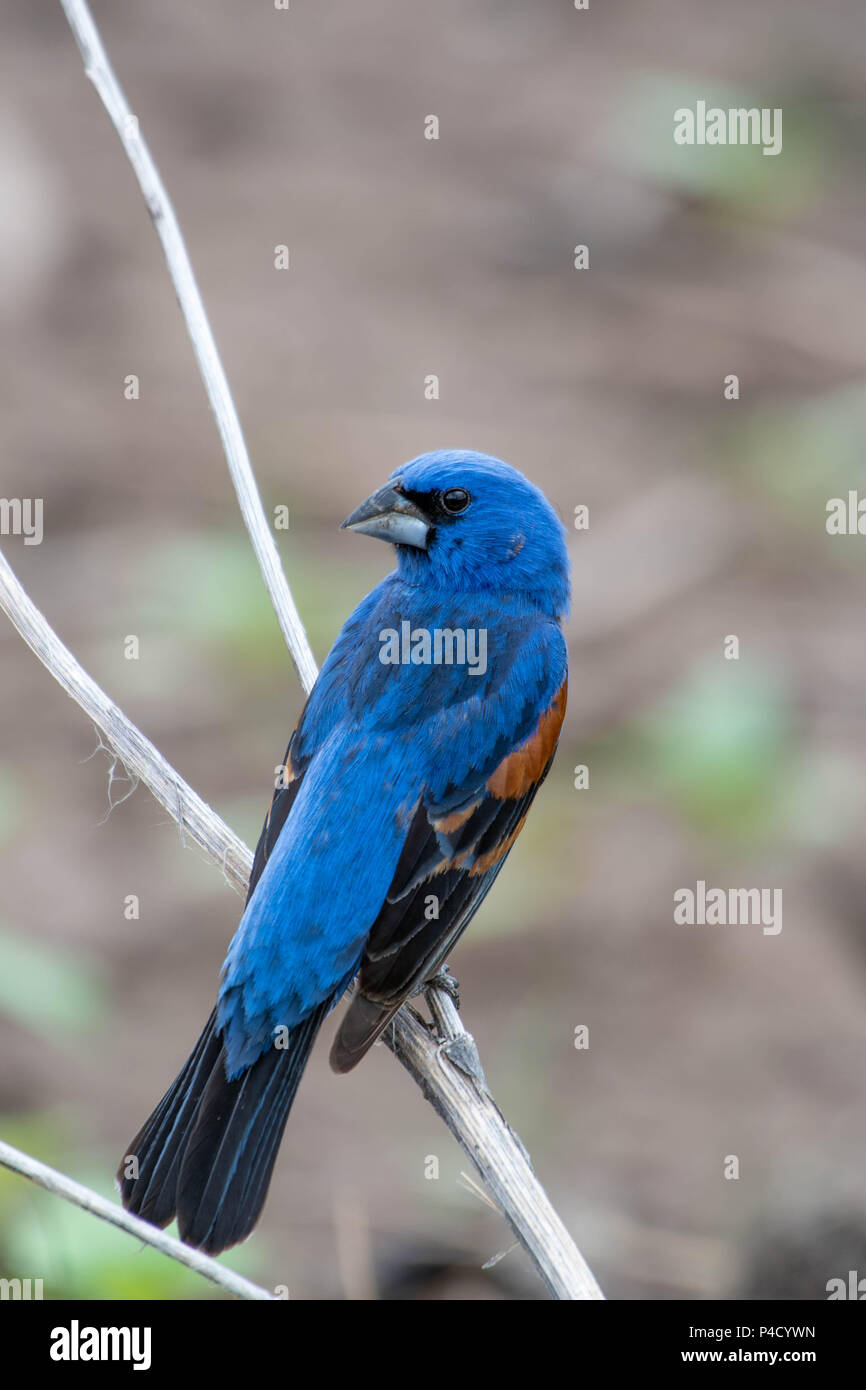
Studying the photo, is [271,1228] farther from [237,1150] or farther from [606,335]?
[606,335]

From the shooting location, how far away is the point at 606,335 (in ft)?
31.6

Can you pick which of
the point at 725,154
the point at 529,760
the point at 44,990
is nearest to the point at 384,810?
the point at 529,760

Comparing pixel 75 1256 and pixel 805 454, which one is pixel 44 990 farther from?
pixel 805 454

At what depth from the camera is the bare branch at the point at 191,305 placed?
364 cm

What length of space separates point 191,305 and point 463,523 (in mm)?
848

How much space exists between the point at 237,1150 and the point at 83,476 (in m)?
5.56

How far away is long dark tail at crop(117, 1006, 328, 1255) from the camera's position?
333 centimetres

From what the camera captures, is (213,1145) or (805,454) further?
(805,454)

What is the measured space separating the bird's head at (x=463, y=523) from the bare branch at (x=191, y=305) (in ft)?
0.75

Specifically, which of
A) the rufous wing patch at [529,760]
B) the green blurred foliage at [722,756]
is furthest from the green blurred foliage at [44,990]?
the green blurred foliage at [722,756]

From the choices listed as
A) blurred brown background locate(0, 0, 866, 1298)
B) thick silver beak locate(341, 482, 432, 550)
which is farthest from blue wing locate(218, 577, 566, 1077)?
blurred brown background locate(0, 0, 866, 1298)

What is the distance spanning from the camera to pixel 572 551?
7879 millimetres

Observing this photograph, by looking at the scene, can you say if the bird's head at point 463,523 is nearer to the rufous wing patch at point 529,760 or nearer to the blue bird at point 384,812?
the blue bird at point 384,812
